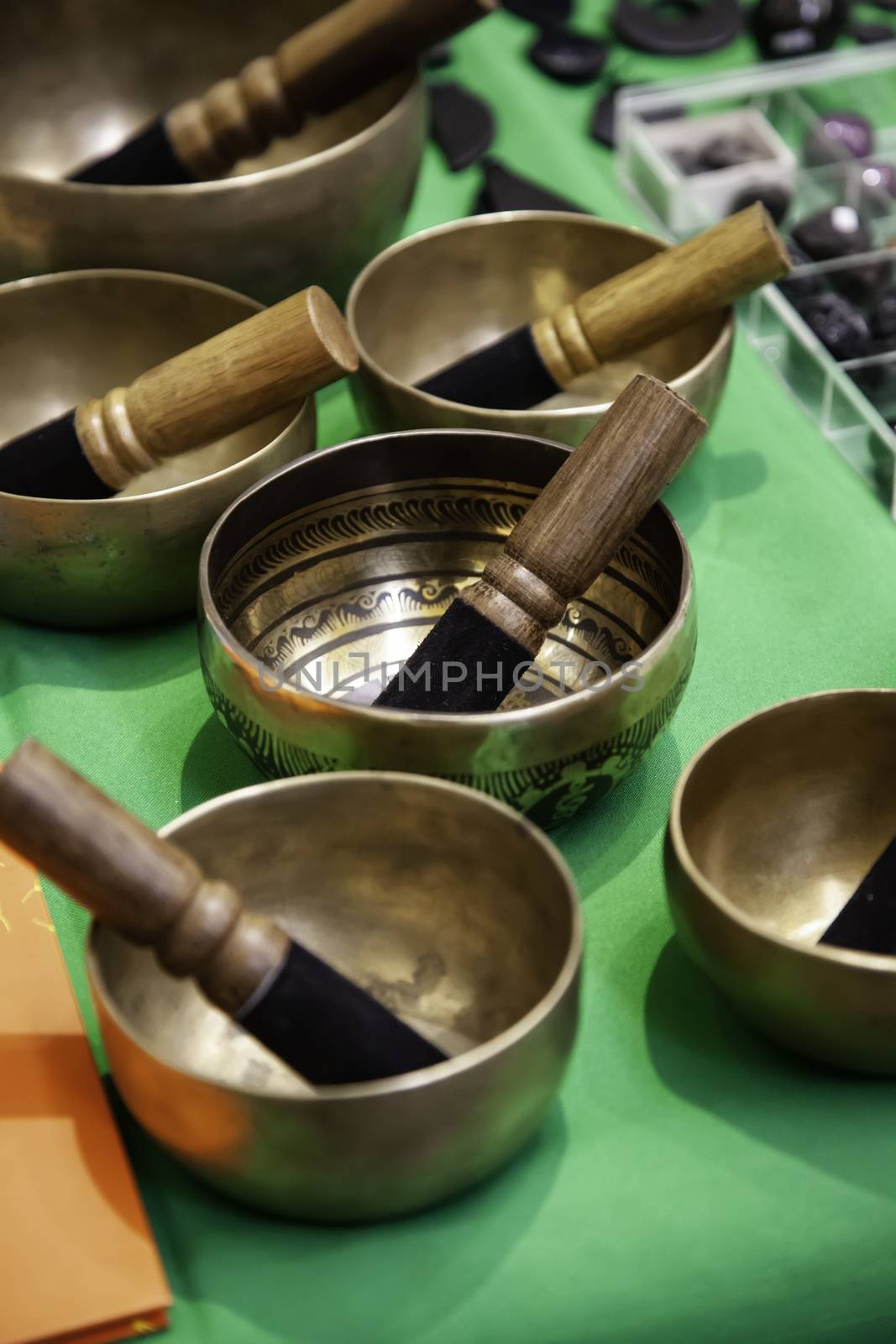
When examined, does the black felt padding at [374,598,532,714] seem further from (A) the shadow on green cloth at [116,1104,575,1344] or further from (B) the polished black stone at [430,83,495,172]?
(B) the polished black stone at [430,83,495,172]

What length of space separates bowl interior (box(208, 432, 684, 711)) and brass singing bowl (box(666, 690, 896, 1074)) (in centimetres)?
15

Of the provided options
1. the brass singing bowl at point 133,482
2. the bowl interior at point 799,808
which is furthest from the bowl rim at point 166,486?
the bowl interior at point 799,808

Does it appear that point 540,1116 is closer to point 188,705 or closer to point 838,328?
point 188,705

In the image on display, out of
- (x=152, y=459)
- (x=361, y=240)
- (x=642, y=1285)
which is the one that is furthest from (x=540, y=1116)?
(x=361, y=240)

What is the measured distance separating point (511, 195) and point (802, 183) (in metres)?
0.35

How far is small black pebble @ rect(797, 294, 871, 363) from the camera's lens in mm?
1524

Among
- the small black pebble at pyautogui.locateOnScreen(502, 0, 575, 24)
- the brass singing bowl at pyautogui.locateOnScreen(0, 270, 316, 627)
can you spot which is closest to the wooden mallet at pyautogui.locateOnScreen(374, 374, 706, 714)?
the brass singing bowl at pyautogui.locateOnScreen(0, 270, 316, 627)

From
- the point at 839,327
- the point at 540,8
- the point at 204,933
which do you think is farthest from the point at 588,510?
the point at 540,8

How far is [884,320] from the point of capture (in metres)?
1.53

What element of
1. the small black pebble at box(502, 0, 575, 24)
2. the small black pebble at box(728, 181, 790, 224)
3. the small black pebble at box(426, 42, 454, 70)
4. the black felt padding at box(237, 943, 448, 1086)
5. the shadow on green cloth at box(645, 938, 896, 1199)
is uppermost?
the black felt padding at box(237, 943, 448, 1086)

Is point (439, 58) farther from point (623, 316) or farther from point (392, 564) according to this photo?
point (392, 564)

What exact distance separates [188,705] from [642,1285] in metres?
0.56

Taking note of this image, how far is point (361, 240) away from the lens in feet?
4.71

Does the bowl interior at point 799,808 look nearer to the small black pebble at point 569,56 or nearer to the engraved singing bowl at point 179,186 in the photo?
the engraved singing bowl at point 179,186
